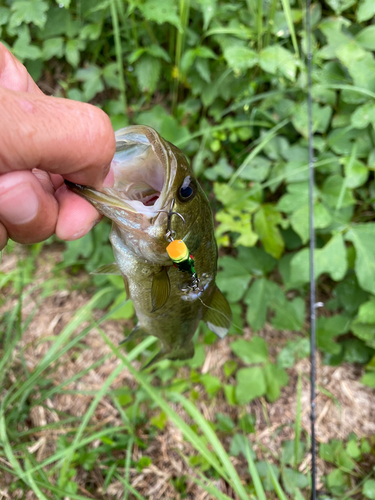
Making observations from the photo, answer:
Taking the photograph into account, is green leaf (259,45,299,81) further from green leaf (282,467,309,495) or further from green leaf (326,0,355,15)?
green leaf (282,467,309,495)

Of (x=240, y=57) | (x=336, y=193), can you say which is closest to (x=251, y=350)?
(x=336, y=193)

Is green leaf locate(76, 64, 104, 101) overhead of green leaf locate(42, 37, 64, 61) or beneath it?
beneath

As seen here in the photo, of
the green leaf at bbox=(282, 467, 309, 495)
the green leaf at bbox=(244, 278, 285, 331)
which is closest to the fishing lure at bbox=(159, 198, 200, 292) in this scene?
the green leaf at bbox=(244, 278, 285, 331)

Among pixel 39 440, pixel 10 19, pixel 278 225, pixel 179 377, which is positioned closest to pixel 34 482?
pixel 39 440

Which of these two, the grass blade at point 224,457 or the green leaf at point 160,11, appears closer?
the grass blade at point 224,457

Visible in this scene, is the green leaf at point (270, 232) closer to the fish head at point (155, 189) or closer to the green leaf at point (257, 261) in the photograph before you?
the green leaf at point (257, 261)

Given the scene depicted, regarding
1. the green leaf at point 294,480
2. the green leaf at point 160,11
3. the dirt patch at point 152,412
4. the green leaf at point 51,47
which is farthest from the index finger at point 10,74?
the green leaf at point 294,480

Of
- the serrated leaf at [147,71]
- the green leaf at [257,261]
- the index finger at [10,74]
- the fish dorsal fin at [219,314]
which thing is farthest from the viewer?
the green leaf at [257,261]
